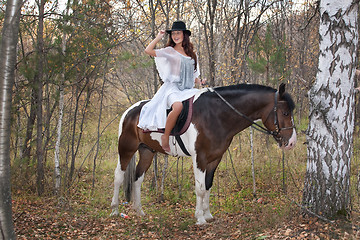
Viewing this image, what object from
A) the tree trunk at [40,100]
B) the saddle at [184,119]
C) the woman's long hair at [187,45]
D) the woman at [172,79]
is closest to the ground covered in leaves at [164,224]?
the tree trunk at [40,100]

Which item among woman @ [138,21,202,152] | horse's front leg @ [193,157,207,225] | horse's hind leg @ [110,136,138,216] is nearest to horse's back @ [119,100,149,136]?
horse's hind leg @ [110,136,138,216]

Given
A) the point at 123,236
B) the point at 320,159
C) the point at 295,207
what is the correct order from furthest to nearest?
the point at 123,236 < the point at 295,207 < the point at 320,159

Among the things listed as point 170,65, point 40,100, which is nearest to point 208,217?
point 170,65

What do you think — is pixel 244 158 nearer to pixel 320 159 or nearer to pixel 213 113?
pixel 213 113

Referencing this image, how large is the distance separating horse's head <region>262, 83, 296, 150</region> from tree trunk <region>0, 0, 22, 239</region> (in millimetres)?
3180

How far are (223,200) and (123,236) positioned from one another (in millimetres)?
2293

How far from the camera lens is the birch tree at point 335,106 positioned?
3744 mm

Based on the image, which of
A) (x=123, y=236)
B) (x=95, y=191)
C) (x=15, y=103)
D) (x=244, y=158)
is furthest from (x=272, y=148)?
(x=15, y=103)

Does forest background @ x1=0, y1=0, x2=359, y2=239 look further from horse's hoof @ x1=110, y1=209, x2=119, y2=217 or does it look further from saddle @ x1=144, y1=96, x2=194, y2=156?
saddle @ x1=144, y1=96, x2=194, y2=156

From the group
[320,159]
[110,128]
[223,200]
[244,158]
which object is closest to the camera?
[320,159]

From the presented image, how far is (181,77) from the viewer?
4.94 m

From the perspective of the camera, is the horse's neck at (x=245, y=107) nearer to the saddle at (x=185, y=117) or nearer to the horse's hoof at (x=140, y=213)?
the saddle at (x=185, y=117)

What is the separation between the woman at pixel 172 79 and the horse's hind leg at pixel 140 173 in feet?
2.94

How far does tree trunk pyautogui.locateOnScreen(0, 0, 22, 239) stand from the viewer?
3.14 metres
